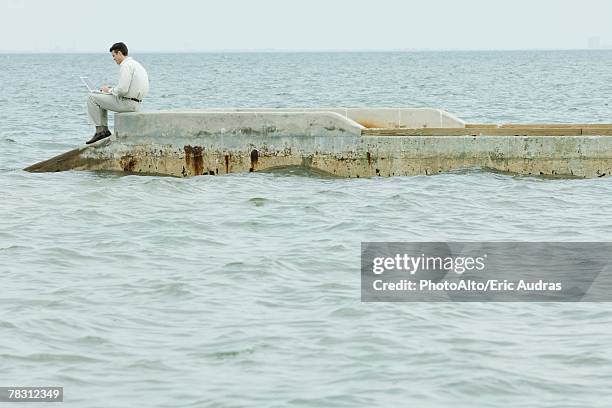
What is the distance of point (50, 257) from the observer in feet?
38.6

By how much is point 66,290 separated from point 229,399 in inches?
131

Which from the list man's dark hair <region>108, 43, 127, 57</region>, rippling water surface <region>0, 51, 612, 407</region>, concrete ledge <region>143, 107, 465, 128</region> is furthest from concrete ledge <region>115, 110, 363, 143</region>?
concrete ledge <region>143, 107, 465, 128</region>

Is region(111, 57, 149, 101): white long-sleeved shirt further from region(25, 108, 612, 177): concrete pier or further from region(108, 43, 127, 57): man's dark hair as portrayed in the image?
region(25, 108, 612, 177): concrete pier

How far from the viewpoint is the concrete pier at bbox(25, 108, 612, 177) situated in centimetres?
1566

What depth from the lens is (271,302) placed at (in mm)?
9797

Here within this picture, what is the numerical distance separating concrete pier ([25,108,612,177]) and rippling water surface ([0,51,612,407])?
0.21 meters

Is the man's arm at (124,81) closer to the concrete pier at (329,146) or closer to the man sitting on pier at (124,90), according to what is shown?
the man sitting on pier at (124,90)

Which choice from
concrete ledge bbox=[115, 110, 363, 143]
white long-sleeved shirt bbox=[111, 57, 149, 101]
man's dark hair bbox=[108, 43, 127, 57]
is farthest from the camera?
man's dark hair bbox=[108, 43, 127, 57]

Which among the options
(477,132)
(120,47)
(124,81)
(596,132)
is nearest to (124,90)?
(124,81)

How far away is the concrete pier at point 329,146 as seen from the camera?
15664mm

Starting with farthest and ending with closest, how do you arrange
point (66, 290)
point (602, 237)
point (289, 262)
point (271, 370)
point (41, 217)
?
Answer: point (41, 217) < point (602, 237) < point (289, 262) < point (66, 290) < point (271, 370)

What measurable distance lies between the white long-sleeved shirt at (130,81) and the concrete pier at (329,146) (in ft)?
0.99

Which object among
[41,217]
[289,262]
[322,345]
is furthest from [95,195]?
[322,345]

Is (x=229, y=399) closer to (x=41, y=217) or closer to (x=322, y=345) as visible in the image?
(x=322, y=345)
